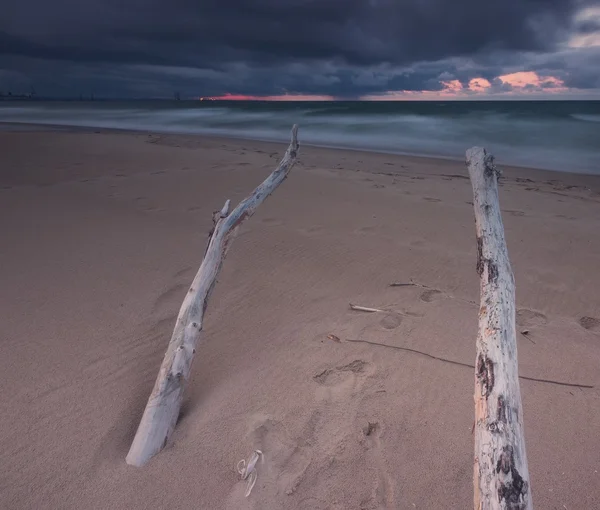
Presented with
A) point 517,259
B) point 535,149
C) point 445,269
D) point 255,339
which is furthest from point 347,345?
point 535,149

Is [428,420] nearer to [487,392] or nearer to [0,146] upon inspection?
[487,392]

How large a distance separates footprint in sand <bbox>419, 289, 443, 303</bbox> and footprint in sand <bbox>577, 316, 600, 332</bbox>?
3.22 ft

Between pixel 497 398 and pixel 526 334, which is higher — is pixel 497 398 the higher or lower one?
the higher one

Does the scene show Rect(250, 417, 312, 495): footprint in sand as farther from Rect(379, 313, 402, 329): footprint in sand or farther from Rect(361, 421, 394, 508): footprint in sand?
Rect(379, 313, 402, 329): footprint in sand

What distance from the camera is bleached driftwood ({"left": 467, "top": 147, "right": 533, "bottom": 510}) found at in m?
1.32

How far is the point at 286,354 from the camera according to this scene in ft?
9.05

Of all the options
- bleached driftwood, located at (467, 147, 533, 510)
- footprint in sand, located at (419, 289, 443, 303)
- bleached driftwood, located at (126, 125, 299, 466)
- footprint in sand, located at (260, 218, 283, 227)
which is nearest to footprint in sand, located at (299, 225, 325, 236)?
footprint in sand, located at (260, 218, 283, 227)

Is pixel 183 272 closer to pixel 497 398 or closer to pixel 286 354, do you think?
pixel 286 354

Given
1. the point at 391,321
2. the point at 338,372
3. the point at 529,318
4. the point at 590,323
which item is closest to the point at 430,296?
the point at 391,321

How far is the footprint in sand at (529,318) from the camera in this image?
10.2 ft

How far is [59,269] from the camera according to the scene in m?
3.78

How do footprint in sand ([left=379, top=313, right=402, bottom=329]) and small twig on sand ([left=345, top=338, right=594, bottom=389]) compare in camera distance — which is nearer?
small twig on sand ([left=345, top=338, right=594, bottom=389])

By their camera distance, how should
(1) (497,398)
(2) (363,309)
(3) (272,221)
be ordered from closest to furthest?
(1) (497,398) → (2) (363,309) → (3) (272,221)

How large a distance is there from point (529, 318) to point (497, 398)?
1.94m
